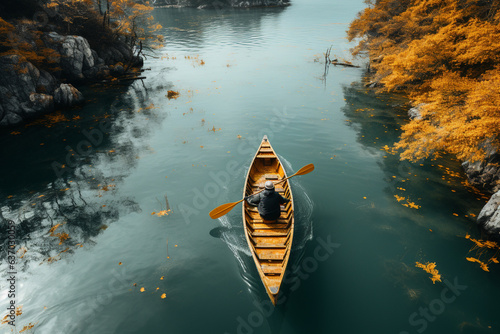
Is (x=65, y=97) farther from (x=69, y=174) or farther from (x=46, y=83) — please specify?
(x=69, y=174)

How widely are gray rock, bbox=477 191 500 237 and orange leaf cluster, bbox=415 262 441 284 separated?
113 inches

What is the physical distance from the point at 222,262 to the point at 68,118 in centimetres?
2022

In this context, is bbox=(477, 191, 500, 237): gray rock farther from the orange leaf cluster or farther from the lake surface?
the orange leaf cluster

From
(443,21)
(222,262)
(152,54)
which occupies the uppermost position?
(443,21)

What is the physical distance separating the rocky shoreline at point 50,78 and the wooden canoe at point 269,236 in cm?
2028

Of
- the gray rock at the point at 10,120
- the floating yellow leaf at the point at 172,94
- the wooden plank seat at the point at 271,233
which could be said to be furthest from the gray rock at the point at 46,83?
the wooden plank seat at the point at 271,233

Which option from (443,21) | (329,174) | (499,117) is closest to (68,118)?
(329,174)

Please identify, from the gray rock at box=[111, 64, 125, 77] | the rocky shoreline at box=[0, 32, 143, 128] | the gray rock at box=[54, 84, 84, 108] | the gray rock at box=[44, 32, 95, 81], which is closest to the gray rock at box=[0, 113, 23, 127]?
the rocky shoreline at box=[0, 32, 143, 128]

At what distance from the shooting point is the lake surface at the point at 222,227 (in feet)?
24.9

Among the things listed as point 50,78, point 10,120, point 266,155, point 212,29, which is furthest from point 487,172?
point 212,29

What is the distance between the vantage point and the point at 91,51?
29.1 m

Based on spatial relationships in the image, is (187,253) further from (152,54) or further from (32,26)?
(152,54)

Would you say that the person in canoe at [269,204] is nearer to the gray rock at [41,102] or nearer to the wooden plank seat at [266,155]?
the wooden plank seat at [266,155]

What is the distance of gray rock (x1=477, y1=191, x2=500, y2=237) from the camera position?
9195mm
